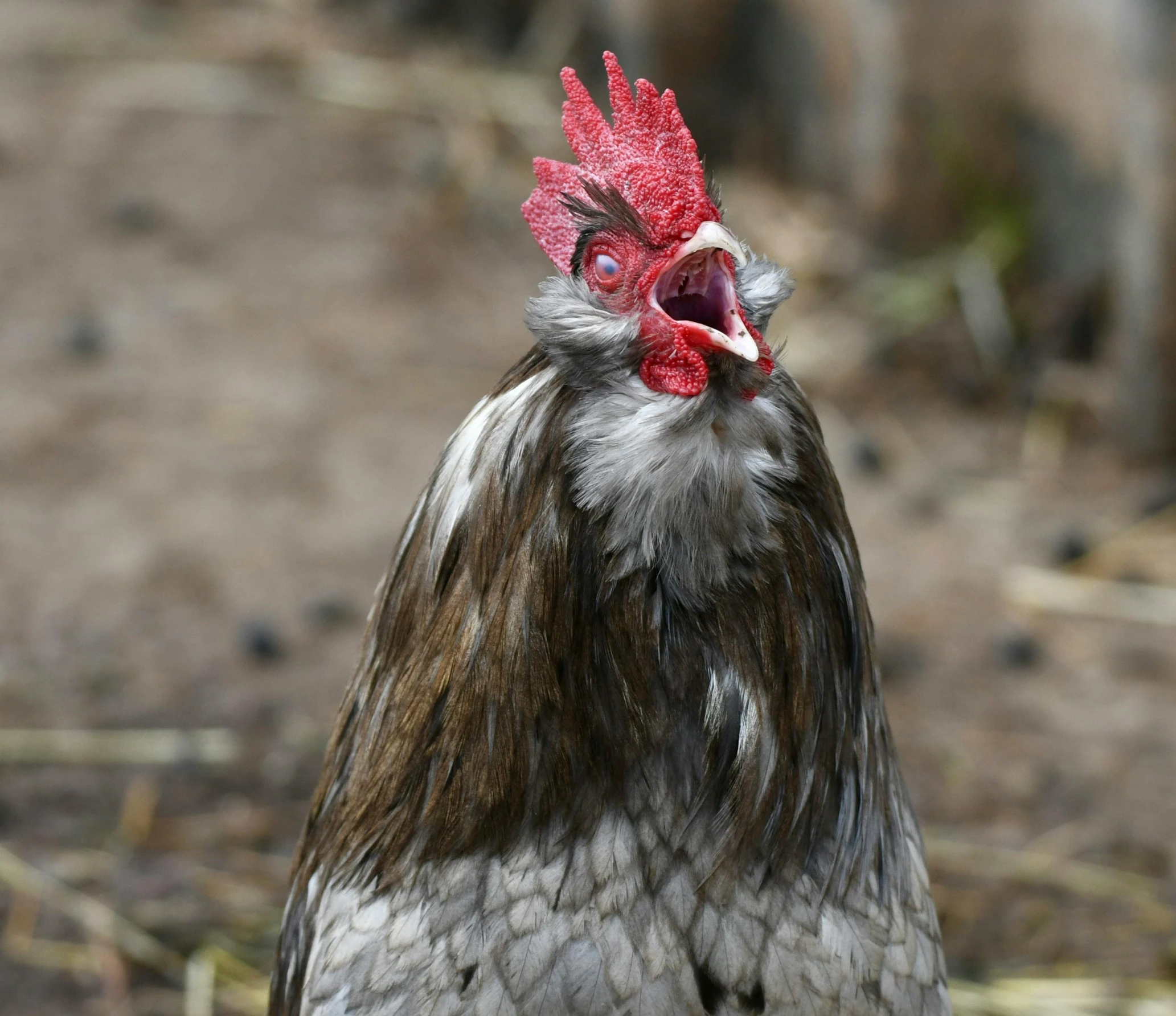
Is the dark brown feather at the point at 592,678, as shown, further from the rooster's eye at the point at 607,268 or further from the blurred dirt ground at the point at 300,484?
the blurred dirt ground at the point at 300,484

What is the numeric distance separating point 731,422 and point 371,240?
5719mm

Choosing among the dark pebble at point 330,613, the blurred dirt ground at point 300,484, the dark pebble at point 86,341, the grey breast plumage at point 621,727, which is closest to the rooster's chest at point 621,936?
the grey breast plumage at point 621,727

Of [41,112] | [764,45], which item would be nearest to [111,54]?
[41,112]

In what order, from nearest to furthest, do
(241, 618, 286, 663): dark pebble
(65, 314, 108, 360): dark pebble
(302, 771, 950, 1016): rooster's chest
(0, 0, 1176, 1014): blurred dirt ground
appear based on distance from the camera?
(302, 771, 950, 1016): rooster's chest < (0, 0, 1176, 1014): blurred dirt ground < (241, 618, 286, 663): dark pebble < (65, 314, 108, 360): dark pebble

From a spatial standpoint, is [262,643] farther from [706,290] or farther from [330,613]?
[706,290]

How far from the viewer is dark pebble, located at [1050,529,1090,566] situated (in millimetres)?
5109

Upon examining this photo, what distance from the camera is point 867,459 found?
5559 mm

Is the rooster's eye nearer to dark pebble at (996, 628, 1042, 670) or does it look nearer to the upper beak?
the upper beak

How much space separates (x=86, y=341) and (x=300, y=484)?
1.48 meters

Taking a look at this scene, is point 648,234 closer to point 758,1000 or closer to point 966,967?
point 758,1000

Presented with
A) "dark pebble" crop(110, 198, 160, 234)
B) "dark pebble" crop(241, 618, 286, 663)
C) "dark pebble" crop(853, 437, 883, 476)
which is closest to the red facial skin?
"dark pebble" crop(241, 618, 286, 663)

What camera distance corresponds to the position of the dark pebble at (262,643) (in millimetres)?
4582

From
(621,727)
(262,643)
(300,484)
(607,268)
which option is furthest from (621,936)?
(300,484)

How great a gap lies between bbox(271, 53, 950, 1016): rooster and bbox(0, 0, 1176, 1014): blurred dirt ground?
6.08 ft
